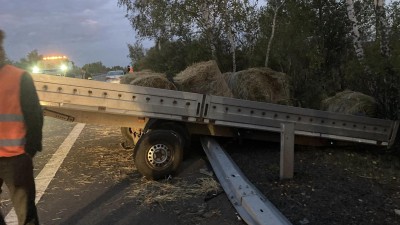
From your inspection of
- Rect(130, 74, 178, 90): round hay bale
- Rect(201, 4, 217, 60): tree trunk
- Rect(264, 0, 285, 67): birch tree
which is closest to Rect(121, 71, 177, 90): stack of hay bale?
Rect(130, 74, 178, 90): round hay bale

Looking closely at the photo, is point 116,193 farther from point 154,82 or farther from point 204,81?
point 204,81

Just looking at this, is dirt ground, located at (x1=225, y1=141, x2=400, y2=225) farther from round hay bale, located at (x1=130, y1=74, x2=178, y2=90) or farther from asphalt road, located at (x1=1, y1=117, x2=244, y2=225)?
round hay bale, located at (x1=130, y1=74, x2=178, y2=90)

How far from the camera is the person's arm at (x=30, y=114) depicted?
3.66m

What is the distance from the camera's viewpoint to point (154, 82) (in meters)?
7.86

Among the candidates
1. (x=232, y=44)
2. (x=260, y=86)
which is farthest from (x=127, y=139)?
(x=232, y=44)

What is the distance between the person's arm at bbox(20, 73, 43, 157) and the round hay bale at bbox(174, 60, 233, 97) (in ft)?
14.7

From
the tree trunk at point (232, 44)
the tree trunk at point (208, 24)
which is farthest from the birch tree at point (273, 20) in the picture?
the tree trunk at point (208, 24)

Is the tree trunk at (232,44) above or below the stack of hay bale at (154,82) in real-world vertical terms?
above

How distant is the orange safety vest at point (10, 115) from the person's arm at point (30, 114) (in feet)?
0.12

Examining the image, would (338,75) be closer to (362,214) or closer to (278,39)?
(278,39)

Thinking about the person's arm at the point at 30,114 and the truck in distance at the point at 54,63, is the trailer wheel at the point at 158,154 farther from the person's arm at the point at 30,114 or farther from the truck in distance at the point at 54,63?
the truck in distance at the point at 54,63

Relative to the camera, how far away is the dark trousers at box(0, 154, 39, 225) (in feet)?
11.9

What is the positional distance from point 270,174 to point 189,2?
13486 mm

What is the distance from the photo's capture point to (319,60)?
43.1 ft
